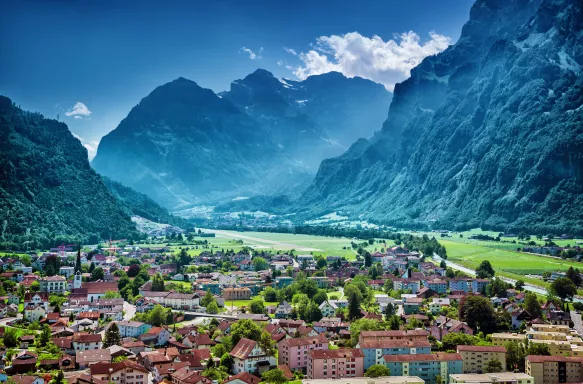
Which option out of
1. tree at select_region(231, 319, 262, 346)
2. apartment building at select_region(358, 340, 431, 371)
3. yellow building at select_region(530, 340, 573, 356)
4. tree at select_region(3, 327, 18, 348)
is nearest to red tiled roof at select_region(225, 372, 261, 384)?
tree at select_region(231, 319, 262, 346)

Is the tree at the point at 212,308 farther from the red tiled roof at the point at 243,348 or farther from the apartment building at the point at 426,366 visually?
the apartment building at the point at 426,366

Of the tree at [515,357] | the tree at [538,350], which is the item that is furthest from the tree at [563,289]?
the tree at [515,357]

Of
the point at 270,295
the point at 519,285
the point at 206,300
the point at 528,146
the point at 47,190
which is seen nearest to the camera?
the point at 206,300

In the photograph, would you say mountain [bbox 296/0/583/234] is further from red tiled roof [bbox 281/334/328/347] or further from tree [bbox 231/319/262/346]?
tree [bbox 231/319/262/346]

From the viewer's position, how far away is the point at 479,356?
44.7 meters

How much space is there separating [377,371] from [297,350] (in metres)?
6.47

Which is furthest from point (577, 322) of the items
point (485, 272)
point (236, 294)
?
point (236, 294)

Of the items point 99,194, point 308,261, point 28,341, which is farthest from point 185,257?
point 99,194

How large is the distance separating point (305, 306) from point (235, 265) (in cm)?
4164

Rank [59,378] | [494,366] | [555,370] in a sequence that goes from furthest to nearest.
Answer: [494,366] → [555,370] → [59,378]

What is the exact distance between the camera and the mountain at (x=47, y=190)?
120062 mm

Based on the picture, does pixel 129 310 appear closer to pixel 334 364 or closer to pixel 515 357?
pixel 334 364

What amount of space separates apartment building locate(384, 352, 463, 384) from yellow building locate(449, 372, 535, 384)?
1494 millimetres

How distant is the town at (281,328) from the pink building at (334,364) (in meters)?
0.08
